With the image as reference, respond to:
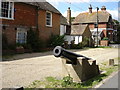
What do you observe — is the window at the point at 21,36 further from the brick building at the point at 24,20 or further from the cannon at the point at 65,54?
the cannon at the point at 65,54

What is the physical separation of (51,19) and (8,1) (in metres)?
7.41

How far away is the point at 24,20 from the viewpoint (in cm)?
1848

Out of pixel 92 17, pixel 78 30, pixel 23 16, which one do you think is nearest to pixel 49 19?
pixel 23 16

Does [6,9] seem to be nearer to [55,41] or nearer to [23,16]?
[23,16]

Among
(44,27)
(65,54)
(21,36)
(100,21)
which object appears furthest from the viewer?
(100,21)

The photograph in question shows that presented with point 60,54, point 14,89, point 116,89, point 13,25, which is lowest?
point 116,89

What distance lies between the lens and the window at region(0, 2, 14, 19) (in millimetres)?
16423

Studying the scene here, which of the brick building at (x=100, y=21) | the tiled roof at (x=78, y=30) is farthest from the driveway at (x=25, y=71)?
the brick building at (x=100, y=21)

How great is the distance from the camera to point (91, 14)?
50250 mm

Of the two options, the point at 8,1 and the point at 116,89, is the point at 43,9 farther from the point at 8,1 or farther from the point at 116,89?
the point at 116,89

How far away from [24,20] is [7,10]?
2284 millimetres

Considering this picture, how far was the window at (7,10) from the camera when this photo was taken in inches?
647

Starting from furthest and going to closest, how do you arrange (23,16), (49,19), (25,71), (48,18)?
1. (49,19)
2. (48,18)
3. (23,16)
4. (25,71)

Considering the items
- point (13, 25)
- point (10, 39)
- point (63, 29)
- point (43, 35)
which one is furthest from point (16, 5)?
point (63, 29)
